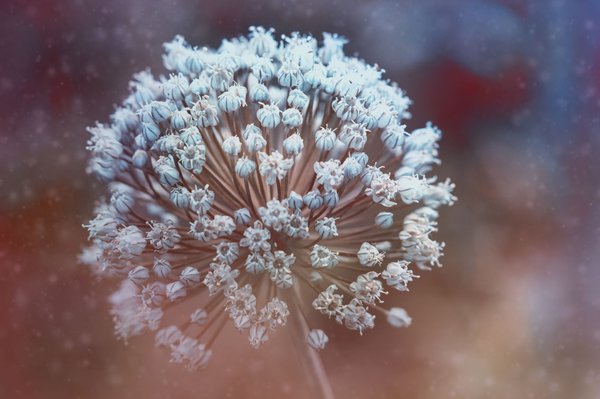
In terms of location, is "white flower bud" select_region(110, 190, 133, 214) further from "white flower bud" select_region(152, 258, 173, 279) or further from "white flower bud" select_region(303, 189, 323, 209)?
"white flower bud" select_region(303, 189, 323, 209)

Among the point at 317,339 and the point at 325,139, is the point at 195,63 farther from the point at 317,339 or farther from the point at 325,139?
the point at 317,339

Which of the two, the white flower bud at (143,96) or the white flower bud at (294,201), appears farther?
the white flower bud at (143,96)

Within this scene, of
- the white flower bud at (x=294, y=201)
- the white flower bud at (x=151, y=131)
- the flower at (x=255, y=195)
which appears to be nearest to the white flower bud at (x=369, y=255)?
the flower at (x=255, y=195)

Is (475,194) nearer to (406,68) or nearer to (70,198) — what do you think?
(406,68)

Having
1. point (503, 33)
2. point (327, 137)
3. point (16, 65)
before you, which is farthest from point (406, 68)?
point (16, 65)

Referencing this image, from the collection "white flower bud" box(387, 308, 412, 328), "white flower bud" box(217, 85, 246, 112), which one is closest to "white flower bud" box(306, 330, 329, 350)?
"white flower bud" box(387, 308, 412, 328)

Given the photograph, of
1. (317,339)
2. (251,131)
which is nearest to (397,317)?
(317,339)

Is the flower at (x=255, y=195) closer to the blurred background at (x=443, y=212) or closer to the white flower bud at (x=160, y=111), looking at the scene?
the white flower bud at (x=160, y=111)

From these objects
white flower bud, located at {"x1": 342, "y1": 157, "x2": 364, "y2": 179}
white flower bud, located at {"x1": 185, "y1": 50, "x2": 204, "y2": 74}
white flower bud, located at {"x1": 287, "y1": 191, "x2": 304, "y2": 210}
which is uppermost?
white flower bud, located at {"x1": 185, "y1": 50, "x2": 204, "y2": 74}
